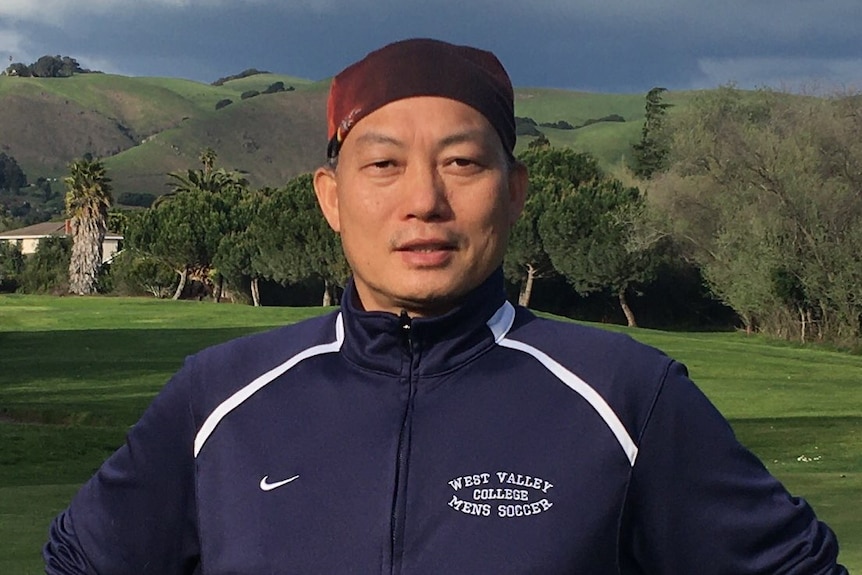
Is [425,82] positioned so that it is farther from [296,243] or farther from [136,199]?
[136,199]

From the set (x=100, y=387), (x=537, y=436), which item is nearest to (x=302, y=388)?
(x=537, y=436)

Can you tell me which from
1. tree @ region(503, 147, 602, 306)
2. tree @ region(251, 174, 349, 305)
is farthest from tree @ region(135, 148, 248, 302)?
tree @ region(503, 147, 602, 306)

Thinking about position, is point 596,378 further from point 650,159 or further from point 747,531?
point 650,159

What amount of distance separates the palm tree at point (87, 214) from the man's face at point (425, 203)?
8350 centimetres

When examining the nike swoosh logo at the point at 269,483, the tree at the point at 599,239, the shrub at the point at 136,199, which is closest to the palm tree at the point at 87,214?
the tree at the point at 599,239

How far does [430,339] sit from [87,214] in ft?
286

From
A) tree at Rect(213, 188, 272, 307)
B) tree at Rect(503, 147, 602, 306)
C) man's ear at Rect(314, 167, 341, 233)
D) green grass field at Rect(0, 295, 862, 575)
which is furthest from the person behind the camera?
tree at Rect(213, 188, 272, 307)

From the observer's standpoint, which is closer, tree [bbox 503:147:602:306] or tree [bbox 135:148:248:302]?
tree [bbox 503:147:602:306]

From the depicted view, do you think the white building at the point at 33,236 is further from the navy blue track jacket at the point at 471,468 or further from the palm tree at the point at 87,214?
the navy blue track jacket at the point at 471,468

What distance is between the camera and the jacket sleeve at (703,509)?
2.43 metres

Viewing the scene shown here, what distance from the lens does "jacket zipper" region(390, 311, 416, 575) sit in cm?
240

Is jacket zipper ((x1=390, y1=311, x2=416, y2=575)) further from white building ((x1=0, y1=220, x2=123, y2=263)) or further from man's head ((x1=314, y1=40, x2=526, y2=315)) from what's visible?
white building ((x1=0, y1=220, x2=123, y2=263))

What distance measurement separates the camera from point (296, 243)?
75.6 meters

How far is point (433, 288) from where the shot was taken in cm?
252
